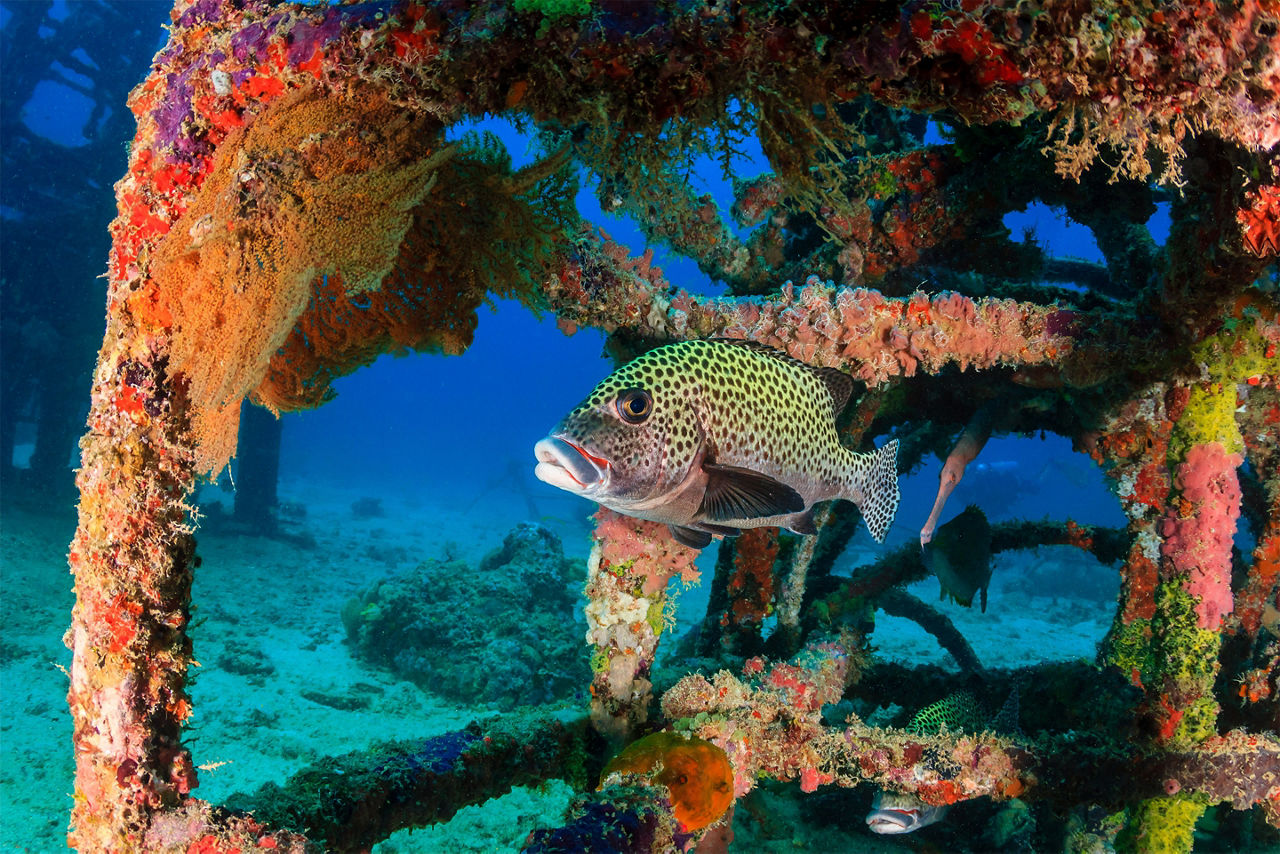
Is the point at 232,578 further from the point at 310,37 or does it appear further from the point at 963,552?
the point at 310,37

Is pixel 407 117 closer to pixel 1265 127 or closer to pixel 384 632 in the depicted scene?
pixel 1265 127

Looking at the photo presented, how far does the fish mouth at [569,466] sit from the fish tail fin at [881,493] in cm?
160

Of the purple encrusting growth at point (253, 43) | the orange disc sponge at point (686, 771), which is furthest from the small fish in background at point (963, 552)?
the purple encrusting growth at point (253, 43)

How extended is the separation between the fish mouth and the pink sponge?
2887 mm

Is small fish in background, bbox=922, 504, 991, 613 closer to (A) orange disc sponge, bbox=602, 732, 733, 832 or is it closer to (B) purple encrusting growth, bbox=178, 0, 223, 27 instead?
(A) orange disc sponge, bbox=602, 732, 733, 832

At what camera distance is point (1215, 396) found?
9.62 feet

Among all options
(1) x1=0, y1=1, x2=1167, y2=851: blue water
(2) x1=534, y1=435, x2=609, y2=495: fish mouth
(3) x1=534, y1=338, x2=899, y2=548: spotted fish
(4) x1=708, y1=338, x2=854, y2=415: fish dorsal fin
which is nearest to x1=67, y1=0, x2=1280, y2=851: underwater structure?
(4) x1=708, y1=338, x2=854, y2=415: fish dorsal fin

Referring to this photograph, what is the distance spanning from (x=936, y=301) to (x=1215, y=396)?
135cm

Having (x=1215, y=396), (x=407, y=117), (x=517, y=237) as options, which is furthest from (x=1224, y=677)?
(x=407, y=117)

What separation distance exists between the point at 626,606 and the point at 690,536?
0.57 m

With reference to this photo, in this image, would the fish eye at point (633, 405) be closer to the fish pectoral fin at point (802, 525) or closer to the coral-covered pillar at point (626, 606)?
the coral-covered pillar at point (626, 606)

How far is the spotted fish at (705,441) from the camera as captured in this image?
2217mm

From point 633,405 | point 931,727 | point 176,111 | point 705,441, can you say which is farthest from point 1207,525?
point 176,111

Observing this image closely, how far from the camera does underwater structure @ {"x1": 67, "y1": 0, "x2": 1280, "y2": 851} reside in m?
1.51
